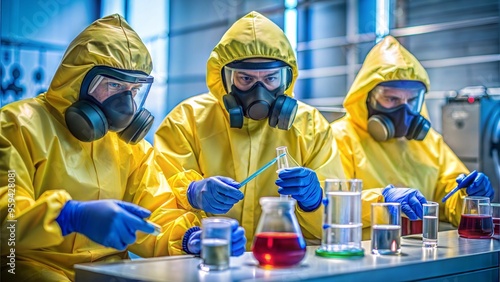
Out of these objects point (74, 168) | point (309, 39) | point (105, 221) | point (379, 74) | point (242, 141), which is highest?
point (309, 39)

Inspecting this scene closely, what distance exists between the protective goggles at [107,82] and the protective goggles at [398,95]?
1228 mm

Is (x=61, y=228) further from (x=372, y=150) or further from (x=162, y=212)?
(x=372, y=150)

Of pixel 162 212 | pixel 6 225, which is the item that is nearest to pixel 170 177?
pixel 162 212

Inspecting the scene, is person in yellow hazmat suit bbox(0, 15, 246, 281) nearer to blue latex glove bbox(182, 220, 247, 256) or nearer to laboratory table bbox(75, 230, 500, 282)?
blue latex glove bbox(182, 220, 247, 256)

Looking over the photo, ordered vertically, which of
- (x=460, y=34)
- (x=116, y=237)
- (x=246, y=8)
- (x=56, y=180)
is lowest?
(x=116, y=237)

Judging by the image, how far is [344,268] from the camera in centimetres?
142

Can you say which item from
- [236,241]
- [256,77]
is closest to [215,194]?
[236,241]

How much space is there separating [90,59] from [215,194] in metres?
0.57

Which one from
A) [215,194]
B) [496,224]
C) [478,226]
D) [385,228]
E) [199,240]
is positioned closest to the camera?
[385,228]

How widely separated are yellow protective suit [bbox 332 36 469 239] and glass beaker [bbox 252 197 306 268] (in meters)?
1.35

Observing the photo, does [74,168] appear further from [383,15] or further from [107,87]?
[383,15]

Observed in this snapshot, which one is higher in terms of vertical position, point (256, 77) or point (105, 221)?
point (256, 77)

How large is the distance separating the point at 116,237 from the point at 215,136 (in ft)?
2.89

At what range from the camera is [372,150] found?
9.12ft
